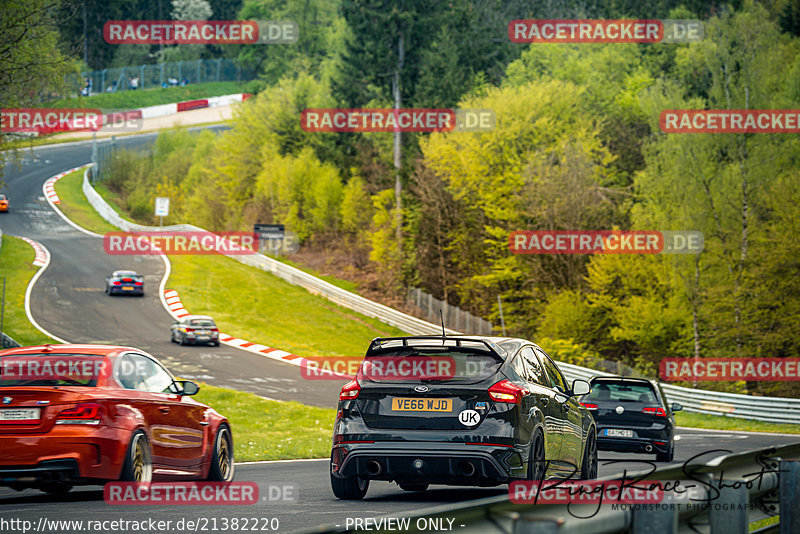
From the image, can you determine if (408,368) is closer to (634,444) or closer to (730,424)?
(634,444)

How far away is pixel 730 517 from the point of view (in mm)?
5504

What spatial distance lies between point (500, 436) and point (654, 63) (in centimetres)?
7335

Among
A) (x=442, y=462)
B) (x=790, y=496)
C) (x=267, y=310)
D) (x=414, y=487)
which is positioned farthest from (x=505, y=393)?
(x=267, y=310)

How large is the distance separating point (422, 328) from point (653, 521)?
47628mm

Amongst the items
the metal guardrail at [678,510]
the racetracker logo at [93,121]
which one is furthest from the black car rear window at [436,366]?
the racetracker logo at [93,121]

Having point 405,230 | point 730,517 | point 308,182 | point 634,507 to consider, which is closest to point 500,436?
point 730,517

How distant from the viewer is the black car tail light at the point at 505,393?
961 centimetres

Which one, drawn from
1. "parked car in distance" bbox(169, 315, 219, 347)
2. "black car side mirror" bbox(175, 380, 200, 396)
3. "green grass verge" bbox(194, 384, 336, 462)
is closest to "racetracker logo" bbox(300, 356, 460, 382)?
"black car side mirror" bbox(175, 380, 200, 396)

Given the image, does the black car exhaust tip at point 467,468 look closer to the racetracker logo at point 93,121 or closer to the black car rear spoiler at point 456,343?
the black car rear spoiler at point 456,343

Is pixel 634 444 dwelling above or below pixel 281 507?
below

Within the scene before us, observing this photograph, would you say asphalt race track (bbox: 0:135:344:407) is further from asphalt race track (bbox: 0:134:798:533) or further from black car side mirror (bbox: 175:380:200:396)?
black car side mirror (bbox: 175:380:200:396)

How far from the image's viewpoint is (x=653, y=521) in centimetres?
441

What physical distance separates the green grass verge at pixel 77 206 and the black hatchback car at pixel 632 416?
195 ft

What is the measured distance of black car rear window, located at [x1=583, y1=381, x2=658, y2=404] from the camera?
19203 mm
